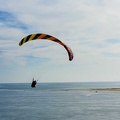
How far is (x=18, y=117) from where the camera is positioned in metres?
44.3

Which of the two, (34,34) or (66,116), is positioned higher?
(34,34)

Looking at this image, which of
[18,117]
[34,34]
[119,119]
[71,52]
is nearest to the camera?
[34,34]

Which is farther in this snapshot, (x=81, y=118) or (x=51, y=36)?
(x=81, y=118)

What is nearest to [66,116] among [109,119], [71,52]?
[109,119]

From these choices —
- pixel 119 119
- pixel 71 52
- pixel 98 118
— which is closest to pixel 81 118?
pixel 98 118

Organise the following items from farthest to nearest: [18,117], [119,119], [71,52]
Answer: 1. [18,117]
2. [119,119]
3. [71,52]

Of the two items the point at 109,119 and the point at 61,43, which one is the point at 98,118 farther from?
the point at 61,43

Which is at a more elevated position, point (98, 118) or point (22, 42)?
point (22, 42)

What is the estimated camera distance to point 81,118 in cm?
4206

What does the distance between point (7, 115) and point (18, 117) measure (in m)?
3.15

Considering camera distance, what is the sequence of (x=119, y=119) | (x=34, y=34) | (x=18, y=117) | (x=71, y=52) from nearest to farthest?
(x=34, y=34) < (x=71, y=52) < (x=119, y=119) < (x=18, y=117)

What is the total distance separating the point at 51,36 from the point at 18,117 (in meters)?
18.0

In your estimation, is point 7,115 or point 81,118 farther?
point 7,115

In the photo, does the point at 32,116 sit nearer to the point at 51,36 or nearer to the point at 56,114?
the point at 56,114
